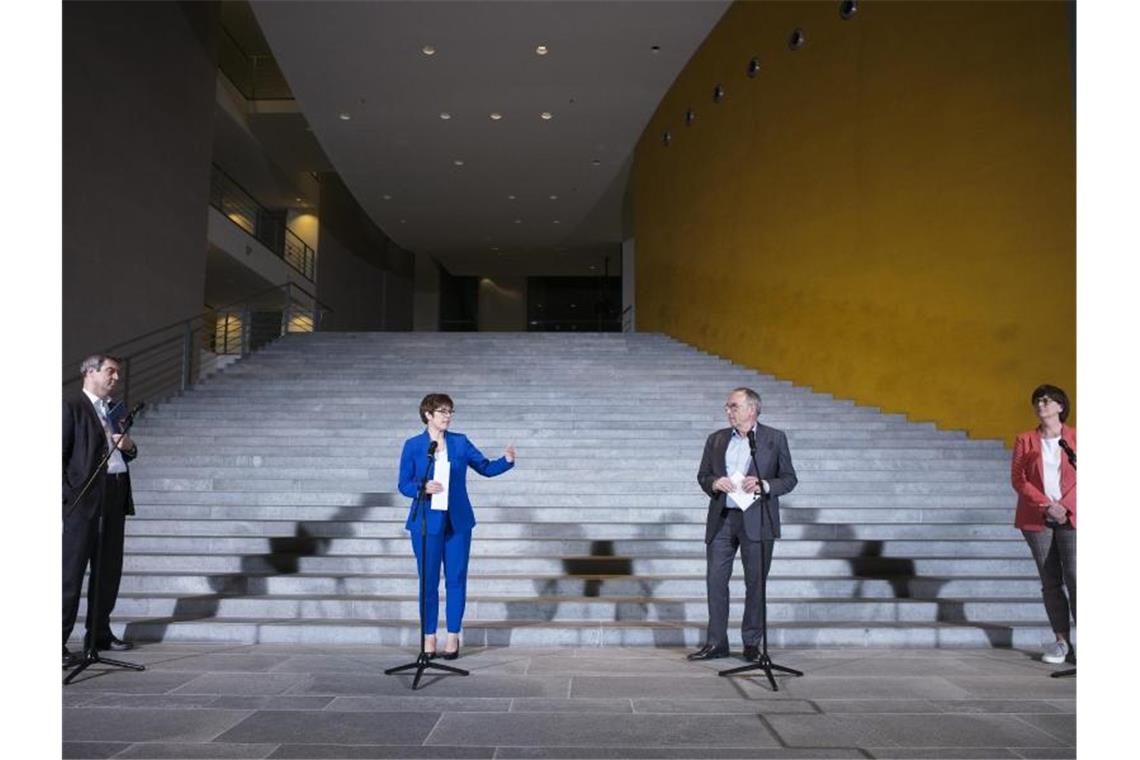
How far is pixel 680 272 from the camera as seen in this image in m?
15.8

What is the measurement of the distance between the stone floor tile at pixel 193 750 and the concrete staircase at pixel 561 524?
2016 mm

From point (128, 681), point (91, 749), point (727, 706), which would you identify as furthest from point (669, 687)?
point (128, 681)

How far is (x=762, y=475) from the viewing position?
4.74m

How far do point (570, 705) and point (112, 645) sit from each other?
106 inches

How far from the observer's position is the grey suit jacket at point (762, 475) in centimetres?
464

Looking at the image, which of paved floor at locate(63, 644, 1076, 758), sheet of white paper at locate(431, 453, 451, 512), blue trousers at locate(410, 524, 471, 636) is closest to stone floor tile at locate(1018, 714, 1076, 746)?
paved floor at locate(63, 644, 1076, 758)

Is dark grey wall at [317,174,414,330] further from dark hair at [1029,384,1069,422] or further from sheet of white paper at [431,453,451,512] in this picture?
dark hair at [1029,384,1069,422]

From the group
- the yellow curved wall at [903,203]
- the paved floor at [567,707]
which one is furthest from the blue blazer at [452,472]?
the yellow curved wall at [903,203]

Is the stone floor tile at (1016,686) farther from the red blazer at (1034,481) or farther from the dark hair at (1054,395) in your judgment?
the dark hair at (1054,395)

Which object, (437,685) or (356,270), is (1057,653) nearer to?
(437,685)

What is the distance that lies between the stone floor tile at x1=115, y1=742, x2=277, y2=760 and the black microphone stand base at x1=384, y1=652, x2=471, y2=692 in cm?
103

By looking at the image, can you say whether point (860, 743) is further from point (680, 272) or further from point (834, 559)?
point (680, 272)

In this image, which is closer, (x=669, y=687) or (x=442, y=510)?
(x=669, y=687)
